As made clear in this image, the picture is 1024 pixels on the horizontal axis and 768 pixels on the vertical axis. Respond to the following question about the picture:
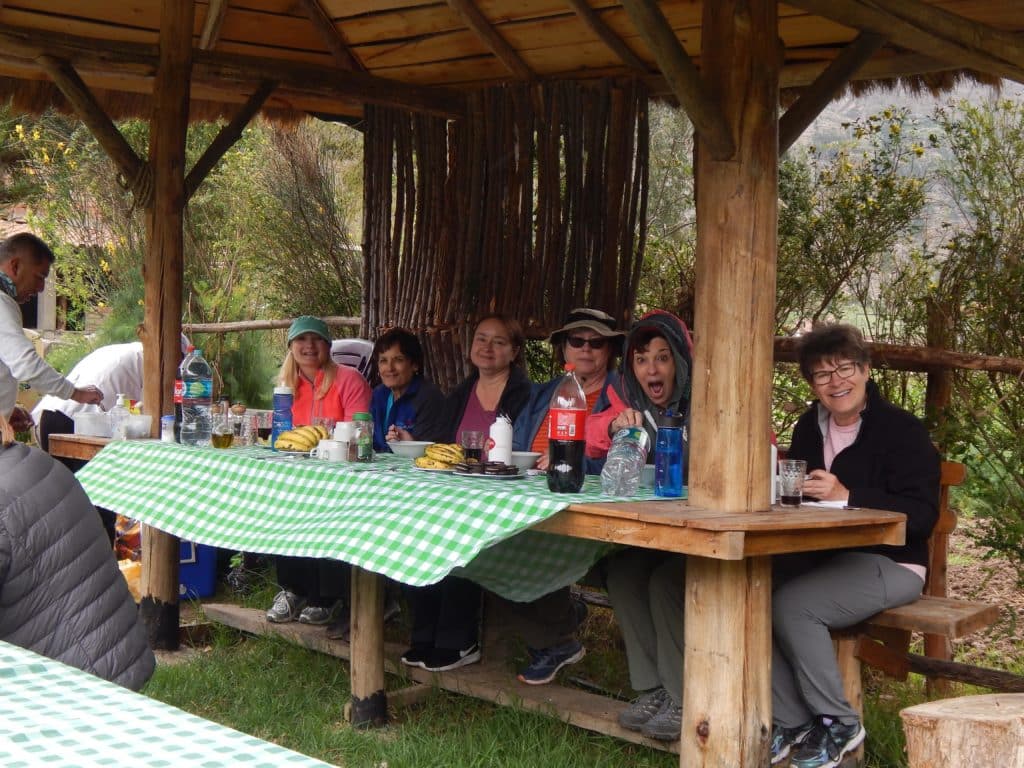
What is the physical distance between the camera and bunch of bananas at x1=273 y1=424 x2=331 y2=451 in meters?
4.78

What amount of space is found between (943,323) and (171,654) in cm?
418

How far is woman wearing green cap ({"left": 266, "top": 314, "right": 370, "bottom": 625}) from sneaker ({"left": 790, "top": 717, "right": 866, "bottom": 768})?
8.41 ft

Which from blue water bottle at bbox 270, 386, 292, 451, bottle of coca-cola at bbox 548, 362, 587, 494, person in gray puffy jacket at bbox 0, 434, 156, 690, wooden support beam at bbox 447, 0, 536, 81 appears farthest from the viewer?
wooden support beam at bbox 447, 0, 536, 81

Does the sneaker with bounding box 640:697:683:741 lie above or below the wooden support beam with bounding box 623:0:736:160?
below

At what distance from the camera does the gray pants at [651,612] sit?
3951 mm

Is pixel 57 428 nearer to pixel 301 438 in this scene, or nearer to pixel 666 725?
pixel 301 438

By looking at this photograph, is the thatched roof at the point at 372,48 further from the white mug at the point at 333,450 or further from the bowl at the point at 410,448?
the white mug at the point at 333,450

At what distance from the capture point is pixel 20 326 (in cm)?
591

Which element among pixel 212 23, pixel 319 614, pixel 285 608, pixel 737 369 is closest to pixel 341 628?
pixel 319 614

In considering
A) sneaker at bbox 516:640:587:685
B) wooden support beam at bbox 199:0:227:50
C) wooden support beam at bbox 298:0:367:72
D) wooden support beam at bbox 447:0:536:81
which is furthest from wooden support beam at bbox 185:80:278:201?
sneaker at bbox 516:640:587:685

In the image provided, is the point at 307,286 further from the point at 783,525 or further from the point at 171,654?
the point at 783,525

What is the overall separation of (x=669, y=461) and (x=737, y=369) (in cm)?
48

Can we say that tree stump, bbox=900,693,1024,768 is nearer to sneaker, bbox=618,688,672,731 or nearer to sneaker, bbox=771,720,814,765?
sneaker, bbox=771,720,814,765

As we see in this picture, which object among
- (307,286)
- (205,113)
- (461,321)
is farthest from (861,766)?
(307,286)
